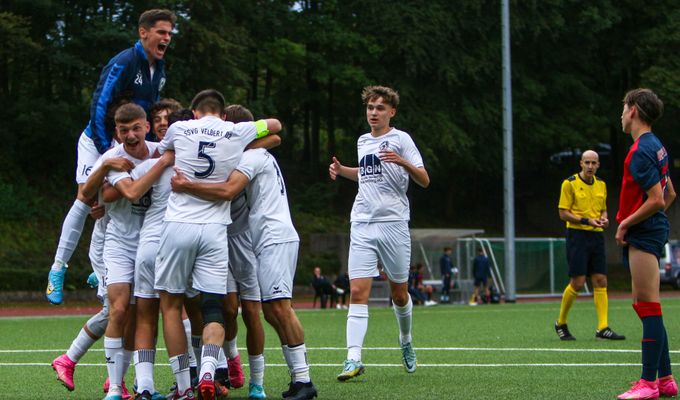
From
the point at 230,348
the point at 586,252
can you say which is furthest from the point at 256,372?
the point at 586,252

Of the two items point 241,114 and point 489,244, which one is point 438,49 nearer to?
point 489,244

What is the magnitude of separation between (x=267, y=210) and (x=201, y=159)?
2.87 ft

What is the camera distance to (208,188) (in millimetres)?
7781

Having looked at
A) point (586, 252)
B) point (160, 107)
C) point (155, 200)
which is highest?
point (160, 107)

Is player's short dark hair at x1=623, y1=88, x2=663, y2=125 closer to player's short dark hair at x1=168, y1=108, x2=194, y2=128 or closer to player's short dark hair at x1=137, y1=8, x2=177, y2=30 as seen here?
player's short dark hair at x1=168, y1=108, x2=194, y2=128

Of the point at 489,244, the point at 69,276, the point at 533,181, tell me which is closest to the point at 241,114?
the point at 69,276

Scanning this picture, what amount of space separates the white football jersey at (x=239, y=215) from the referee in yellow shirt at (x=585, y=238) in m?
6.59

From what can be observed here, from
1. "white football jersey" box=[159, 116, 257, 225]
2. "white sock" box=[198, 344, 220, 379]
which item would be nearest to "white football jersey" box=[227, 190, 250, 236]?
"white football jersey" box=[159, 116, 257, 225]

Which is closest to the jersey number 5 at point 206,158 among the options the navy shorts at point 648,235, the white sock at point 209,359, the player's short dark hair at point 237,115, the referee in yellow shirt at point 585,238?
the player's short dark hair at point 237,115

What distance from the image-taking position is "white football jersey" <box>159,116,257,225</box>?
778 centimetres

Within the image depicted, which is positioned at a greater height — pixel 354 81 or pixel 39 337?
pixel 354 81

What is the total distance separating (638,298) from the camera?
8.20 metres

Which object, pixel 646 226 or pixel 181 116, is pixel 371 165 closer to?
pixel 181 116

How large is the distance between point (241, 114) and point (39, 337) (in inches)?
375
